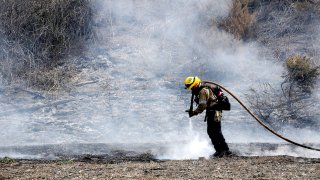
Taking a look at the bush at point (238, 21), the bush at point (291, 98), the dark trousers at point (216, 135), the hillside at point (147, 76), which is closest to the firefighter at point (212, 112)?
the dark trousers at point (216, 135)

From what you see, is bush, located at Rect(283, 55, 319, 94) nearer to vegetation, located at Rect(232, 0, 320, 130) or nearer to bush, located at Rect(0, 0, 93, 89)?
vegetation, located at Rect(232, 0, 320, 130)

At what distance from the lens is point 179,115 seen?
37.9ft

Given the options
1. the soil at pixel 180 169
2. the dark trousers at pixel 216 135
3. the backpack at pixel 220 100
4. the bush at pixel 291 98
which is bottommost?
the soil at pixel 180 169

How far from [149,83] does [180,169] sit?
665 cm

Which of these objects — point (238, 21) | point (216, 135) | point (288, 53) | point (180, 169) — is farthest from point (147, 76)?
point (180, 169)

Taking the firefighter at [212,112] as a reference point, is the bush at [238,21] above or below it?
above

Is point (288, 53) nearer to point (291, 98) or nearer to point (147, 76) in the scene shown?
point (291, 98)

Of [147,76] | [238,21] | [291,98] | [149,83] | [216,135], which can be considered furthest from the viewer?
[238,21]

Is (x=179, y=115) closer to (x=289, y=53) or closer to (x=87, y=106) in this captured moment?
(x=87, y=106)

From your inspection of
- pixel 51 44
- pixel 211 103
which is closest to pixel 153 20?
pixel 51 44

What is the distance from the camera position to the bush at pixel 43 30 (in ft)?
45.9

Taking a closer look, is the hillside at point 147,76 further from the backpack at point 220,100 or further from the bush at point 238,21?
the backpack at point 220,100

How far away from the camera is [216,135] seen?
26.7 feet

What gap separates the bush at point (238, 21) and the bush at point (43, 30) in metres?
3.90
